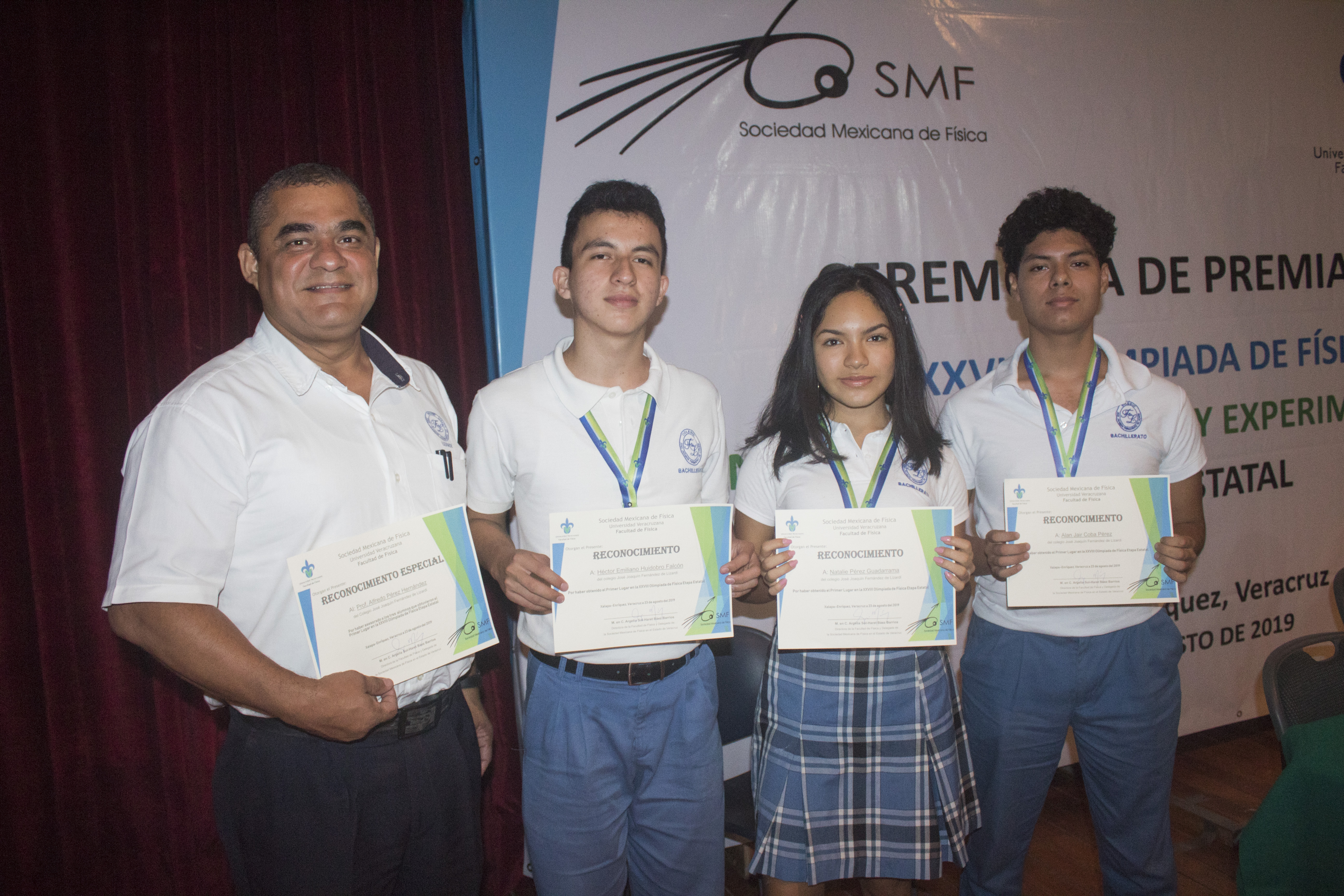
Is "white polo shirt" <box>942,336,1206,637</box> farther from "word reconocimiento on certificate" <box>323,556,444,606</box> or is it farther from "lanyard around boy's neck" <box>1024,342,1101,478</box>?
"word reconocimiento on certificate" <box>323,556,444,606</box>

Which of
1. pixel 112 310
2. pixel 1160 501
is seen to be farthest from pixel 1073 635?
pixel 112 310

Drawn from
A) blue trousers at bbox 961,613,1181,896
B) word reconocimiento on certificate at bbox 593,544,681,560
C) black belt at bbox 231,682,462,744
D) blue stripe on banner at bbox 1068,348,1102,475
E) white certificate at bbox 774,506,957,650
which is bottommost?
blue trousers at bbox 961,613,1181,896

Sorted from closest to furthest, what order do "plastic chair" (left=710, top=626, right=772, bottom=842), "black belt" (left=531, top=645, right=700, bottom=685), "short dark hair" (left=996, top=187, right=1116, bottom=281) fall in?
"black belt" (left=531, top=645, right=700, bottom=685) → "short dark hair" (left=996, top=187, right=1116, bottom=281) → "plastic chair" (left=710, top=626, right=772, bottom=842)

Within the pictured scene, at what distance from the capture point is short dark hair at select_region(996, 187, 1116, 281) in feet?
7.56

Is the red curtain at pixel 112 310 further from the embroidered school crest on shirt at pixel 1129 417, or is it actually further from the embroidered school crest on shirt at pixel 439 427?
the embroidered school crest on shirt at pixel 1129 417

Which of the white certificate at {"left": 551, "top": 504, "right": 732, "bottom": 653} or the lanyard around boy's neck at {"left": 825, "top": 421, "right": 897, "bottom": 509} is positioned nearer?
the white certificate at {"left": 551, "top": 504, "right": 732, "bottom": 653}

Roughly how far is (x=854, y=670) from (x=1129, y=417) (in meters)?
1.18

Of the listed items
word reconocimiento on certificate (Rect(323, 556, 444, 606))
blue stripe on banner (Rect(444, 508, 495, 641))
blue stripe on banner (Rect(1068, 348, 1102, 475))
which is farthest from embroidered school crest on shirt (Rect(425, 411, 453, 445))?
blue stripe on banner (Rect(1068, 348, 1102, 475))

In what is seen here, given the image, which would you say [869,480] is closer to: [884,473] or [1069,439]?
[884,473]

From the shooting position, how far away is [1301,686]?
81.8 inches

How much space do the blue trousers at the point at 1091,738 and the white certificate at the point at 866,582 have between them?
51cm

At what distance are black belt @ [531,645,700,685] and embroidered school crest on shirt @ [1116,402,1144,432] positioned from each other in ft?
5.13

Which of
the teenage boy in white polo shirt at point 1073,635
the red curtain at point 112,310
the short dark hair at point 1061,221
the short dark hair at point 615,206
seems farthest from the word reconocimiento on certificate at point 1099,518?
the red curtain at point 112,310

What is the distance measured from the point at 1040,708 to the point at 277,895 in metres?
2.08
